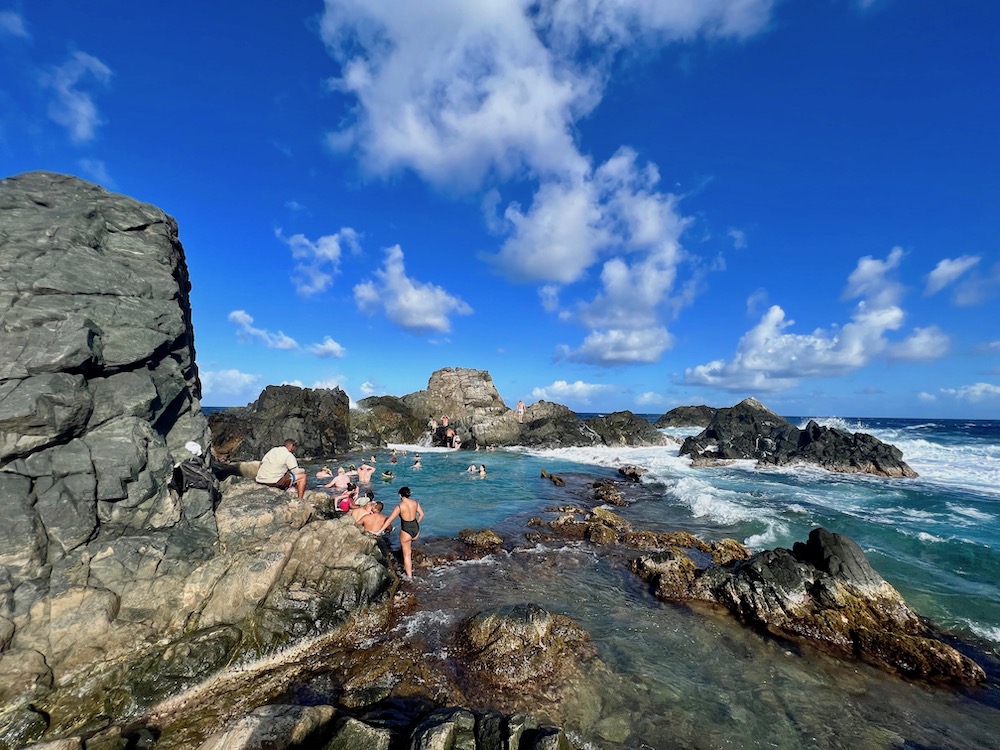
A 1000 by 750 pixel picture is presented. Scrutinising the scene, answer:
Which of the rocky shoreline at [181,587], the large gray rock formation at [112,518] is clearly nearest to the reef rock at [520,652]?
the rocky shoreline at [181,587]

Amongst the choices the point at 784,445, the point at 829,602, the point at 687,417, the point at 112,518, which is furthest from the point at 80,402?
the point at 687,417

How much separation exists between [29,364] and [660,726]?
12.9 m

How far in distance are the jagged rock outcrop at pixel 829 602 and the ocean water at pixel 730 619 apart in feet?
1.82

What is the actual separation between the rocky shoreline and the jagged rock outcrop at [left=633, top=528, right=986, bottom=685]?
46 mm

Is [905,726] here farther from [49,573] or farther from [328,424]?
[328,424]

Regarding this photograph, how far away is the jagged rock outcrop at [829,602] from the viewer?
353 inches

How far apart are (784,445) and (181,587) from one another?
48274 millimetres

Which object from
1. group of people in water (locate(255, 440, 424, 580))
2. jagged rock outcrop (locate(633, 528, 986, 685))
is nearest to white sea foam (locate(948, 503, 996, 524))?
jagged rock outcrop (locate(633, 528, 986, 685))

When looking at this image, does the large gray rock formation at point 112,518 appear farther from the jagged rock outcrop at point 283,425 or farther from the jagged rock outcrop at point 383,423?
the jagged rock outcrop at point 383,423

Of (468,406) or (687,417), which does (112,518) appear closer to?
(468,406)

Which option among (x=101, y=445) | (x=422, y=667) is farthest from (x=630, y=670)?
(x=101, y=445)

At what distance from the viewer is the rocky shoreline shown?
21.7 feet

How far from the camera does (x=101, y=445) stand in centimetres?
862

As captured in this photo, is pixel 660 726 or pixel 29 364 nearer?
pixel 660 726
